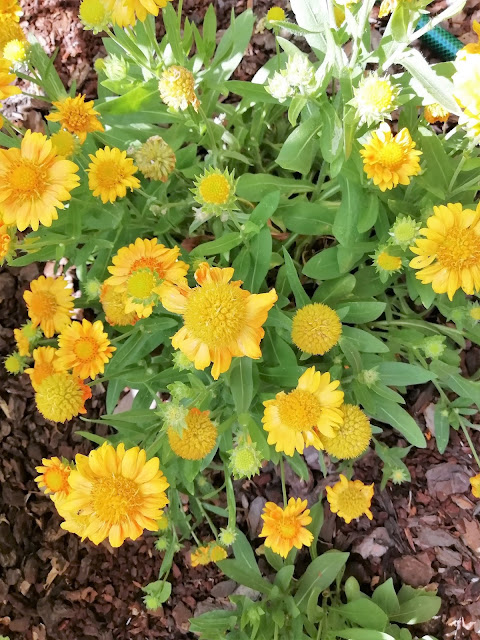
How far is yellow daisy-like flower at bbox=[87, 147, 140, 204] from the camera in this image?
184 centimetres

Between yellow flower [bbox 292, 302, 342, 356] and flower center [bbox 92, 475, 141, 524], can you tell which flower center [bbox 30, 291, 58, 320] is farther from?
yellow flower [bbox 292, 302, 342, 356]

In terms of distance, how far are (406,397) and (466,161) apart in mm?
1287

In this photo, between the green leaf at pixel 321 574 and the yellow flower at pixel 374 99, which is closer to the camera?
the yellow flower at pixel 374 99

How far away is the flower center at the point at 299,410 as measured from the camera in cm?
169

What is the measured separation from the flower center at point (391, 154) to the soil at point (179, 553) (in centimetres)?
131

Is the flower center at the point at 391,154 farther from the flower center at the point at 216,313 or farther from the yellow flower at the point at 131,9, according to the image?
the yellow flower at the point at 131,9

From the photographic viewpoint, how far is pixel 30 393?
2742 mm

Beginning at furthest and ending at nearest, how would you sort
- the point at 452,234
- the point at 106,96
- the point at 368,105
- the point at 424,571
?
the point at 424,571
the point at 106,96
the point at 452,234
the point at 368,105

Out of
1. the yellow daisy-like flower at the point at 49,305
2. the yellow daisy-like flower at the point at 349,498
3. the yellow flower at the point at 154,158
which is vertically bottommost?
the yellow daisy-like flower at the point at 349,498

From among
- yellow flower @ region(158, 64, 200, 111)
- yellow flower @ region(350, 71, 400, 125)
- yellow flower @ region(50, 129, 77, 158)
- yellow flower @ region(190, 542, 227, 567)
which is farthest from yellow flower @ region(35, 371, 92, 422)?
yellow flower @ region(350, 71, 400, 125)

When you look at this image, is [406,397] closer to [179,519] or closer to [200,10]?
[179,519]

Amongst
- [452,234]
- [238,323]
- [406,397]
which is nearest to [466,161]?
[452,234]

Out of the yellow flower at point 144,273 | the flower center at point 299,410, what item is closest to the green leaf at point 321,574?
the flower center at point 299,410

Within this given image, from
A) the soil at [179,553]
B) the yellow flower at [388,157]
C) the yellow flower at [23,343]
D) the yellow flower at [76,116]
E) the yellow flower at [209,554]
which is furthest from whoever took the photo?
the soil at [179,553]
